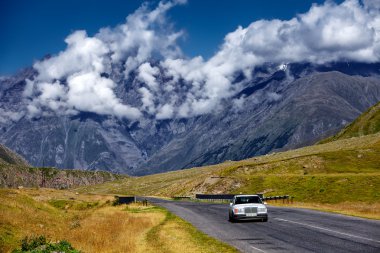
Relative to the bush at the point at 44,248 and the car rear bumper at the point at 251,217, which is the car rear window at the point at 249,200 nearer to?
the car rear bumper at the point at 251,217

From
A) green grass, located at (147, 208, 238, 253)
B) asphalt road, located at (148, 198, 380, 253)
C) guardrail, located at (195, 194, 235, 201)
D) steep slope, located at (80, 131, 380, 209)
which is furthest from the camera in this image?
guardrail, located at (195, 194, 235, 201)

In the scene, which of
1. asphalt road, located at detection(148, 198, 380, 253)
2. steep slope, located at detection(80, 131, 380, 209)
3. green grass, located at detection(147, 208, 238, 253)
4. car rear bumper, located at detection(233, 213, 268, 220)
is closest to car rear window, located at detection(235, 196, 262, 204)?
car rear bumper, located at detection(233, 213, 268, 220)

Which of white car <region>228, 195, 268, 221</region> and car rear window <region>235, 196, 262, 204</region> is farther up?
car rear window <region>235, 196, 262, 204</region>

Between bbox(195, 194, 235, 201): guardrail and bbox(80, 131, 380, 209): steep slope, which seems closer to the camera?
bbox(80, 131, 380, 209): steep slope

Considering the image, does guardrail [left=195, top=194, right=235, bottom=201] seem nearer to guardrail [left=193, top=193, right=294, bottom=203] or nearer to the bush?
guardrail [left=193, top=193, right=294, bottom=203]

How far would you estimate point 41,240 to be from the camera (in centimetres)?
2130

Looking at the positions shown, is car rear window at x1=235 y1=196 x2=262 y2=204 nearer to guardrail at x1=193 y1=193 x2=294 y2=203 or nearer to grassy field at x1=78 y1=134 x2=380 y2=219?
grassy field at x1=78 y1=134 x2=380 y2=219

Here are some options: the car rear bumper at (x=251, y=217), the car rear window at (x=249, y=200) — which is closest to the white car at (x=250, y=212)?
the car rear bumper at (x=251, y=217)

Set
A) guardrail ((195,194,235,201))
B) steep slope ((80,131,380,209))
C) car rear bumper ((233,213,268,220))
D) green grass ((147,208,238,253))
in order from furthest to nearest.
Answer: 1. guardrail ((195,194,235,201))
2. steep slope ((80,131,380,209))
3. car rear bumper ((233,213,268,220))
4. green grass ((147,208,238,253))

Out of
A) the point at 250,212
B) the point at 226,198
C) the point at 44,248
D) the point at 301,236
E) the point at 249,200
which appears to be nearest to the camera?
the point at 44,248

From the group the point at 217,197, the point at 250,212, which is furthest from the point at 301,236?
the point at 217,197

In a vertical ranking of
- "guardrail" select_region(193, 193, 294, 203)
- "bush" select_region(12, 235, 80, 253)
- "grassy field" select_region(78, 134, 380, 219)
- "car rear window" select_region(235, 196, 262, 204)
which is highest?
"grassy field" select_region(78, 134, 380, 219)

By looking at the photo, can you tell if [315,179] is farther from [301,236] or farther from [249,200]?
[301,236]

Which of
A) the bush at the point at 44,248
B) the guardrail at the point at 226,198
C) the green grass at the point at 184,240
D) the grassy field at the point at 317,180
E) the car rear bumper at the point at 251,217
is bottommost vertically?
the green grass at the point at 184,240
